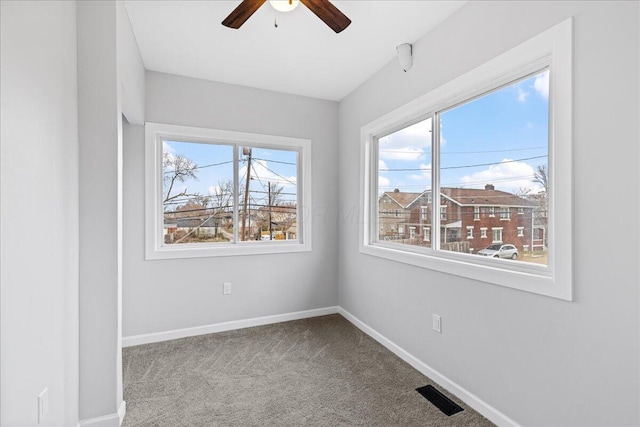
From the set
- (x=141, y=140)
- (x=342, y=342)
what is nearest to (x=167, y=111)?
(x=141, y=140)

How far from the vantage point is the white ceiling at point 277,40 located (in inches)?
80.7

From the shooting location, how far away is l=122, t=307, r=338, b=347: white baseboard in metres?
2.84

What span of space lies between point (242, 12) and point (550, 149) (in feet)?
5.79

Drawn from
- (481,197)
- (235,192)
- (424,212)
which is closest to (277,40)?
(235,192)

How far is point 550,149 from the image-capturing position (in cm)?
158

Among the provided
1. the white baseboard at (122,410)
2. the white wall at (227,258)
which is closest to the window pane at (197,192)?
the white wall at (227,258)

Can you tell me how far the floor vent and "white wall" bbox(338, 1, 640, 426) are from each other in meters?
0.14

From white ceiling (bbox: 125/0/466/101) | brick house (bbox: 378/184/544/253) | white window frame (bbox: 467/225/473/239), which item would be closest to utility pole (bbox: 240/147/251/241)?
white ceiling (bbox: 125/0/466/101)

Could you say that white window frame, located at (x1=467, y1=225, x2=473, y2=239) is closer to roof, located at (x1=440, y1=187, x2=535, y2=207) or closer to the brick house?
the brick house
